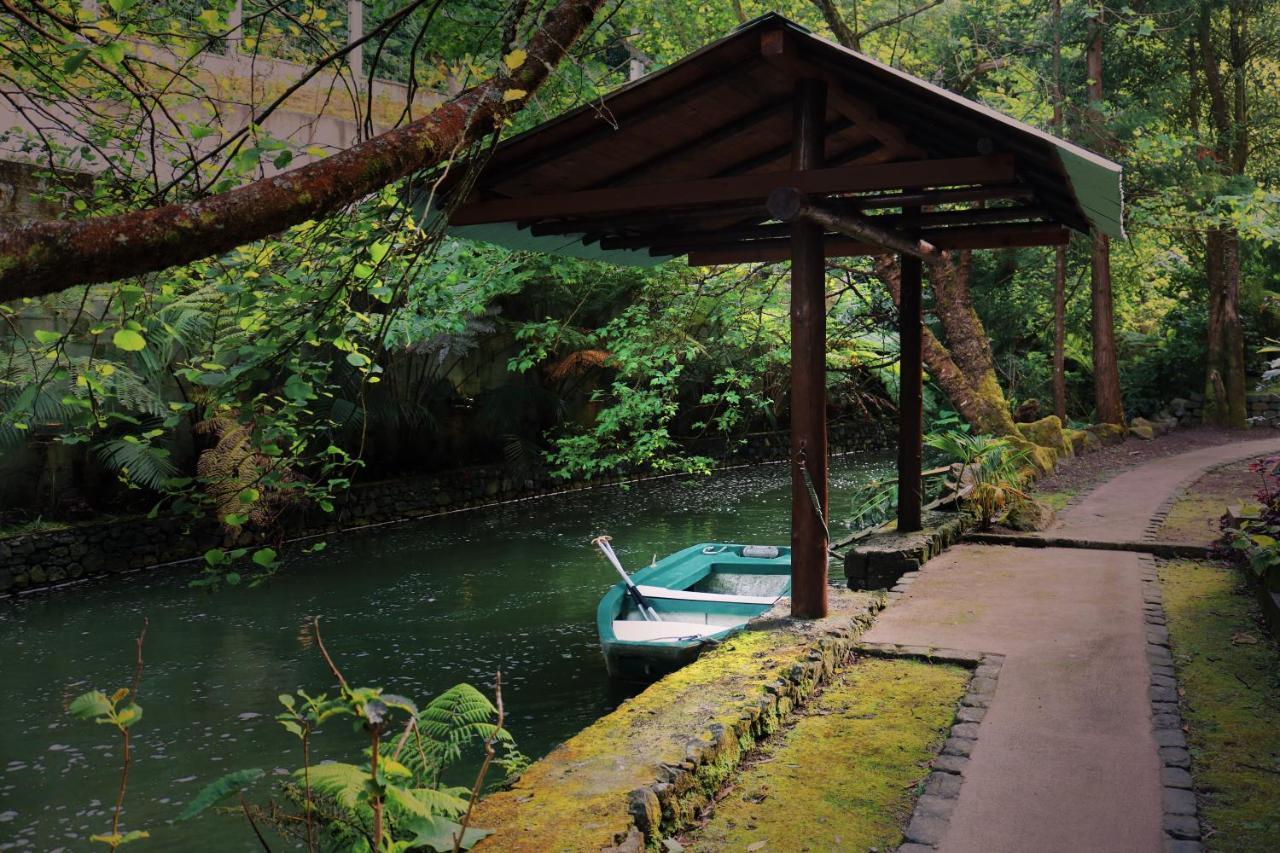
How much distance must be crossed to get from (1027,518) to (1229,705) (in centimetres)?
431

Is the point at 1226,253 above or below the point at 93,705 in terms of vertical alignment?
above

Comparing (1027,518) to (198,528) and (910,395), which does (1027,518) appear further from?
(198,528)

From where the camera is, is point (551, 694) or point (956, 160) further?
point (551, 694)

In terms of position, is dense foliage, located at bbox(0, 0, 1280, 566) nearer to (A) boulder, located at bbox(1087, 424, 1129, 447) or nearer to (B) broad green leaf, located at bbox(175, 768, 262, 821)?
(B) broad green leaf, located at bbox(175, 768, 262, 821)

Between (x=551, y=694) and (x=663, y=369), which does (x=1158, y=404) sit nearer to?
(x=663, y=369)

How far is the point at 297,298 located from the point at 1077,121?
1300 cm

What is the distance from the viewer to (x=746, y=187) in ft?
16.8

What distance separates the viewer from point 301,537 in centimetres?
1345

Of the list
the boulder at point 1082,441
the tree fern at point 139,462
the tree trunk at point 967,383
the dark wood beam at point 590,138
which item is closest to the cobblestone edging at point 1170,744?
the dark wood beam at point 590,138

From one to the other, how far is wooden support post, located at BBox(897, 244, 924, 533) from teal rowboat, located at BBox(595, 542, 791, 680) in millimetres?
1190

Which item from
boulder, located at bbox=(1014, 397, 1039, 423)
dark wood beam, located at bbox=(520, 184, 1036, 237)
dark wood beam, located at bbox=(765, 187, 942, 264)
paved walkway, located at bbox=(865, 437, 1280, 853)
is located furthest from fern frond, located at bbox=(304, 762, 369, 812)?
boulder, located at bbox=(1014, 397, 1039, 423)

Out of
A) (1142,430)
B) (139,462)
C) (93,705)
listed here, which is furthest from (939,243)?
(1142,430)

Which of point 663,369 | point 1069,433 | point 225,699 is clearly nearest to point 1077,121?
point 1069,433

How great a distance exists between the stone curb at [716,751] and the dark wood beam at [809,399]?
0.37 metres
